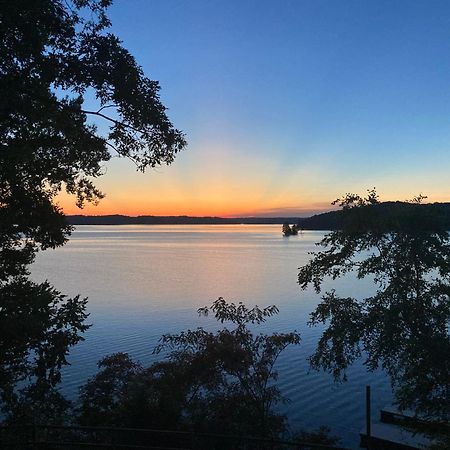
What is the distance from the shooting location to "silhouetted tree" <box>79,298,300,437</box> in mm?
15930

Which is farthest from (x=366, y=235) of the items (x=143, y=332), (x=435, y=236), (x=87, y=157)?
(x=143, y=332)

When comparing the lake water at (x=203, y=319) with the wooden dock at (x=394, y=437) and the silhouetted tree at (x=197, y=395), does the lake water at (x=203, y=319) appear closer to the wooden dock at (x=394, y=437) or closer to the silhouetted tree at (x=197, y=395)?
the wooden dock at (x=394, y=437)

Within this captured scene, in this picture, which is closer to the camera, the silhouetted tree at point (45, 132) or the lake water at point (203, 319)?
the silhouetted tree at point (45, 132)

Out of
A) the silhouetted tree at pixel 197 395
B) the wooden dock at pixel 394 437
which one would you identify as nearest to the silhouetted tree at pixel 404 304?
the silhouetted tree at pixel 197 395

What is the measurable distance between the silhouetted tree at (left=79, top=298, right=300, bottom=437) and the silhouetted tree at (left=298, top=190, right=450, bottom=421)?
119 inches

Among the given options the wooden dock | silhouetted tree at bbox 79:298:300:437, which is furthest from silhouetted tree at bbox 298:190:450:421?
the wooden dock

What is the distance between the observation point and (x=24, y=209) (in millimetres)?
12383

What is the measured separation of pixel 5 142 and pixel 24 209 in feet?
8.97

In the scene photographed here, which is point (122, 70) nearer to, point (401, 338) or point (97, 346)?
point (401, 338)

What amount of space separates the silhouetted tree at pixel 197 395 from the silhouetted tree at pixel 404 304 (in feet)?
9.91

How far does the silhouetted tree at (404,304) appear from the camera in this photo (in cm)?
1348

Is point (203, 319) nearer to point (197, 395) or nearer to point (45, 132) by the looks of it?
point (197, 395)

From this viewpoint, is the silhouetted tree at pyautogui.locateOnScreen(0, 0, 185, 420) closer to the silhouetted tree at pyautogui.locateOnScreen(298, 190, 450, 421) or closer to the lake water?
the silhouetted tree at pyautogui.locateOnScreen(298, 190, 450, 421)

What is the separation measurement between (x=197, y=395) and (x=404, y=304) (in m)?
8.34
